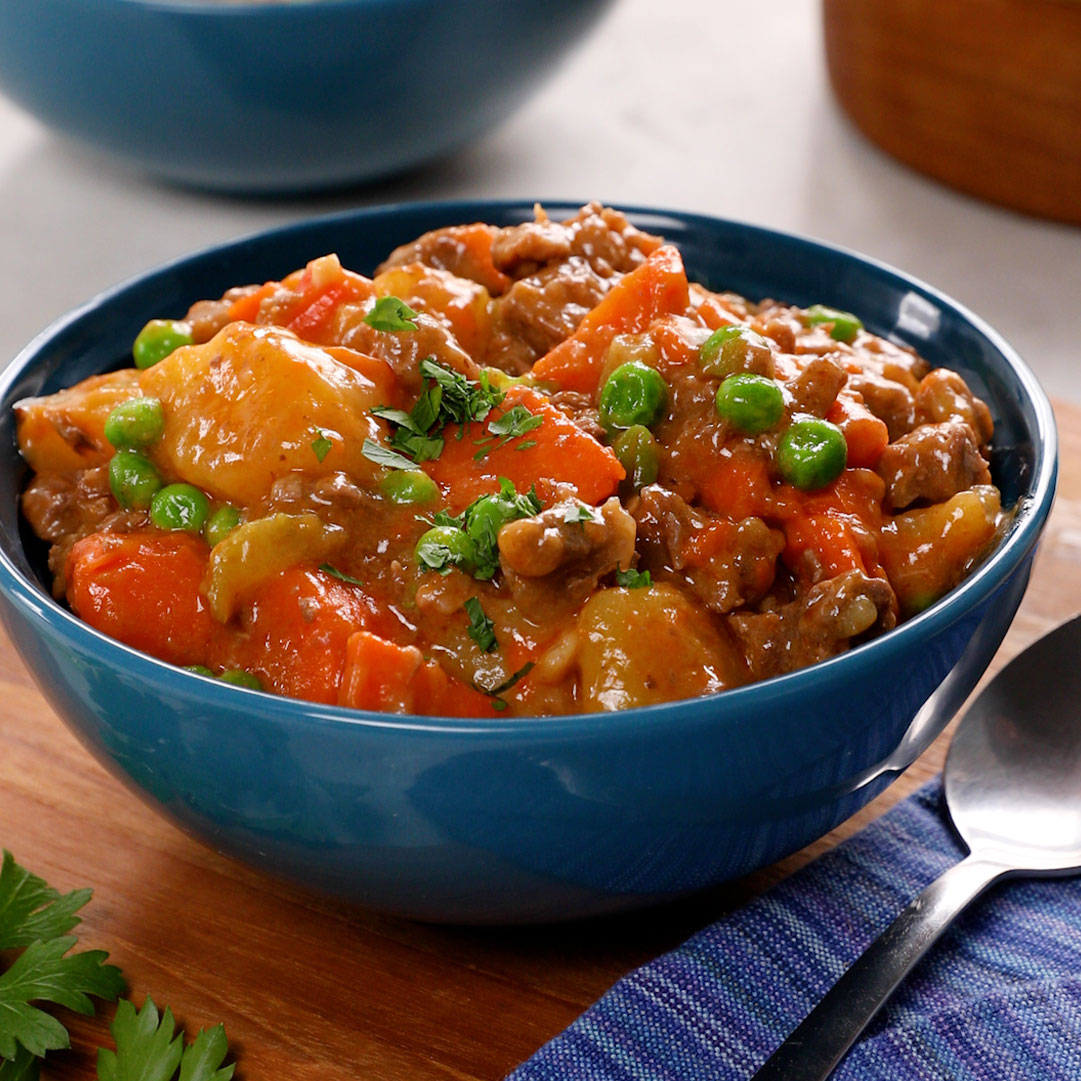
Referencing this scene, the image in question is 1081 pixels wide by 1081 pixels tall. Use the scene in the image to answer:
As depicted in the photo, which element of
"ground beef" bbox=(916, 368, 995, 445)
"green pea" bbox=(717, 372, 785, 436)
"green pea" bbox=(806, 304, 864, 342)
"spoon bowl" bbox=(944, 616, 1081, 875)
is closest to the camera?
"green pea" bbox=(717, 372, 785, 436)

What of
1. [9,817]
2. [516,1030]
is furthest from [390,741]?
[9,817]

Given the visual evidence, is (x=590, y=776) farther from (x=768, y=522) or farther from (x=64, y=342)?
(x=64, y=342)

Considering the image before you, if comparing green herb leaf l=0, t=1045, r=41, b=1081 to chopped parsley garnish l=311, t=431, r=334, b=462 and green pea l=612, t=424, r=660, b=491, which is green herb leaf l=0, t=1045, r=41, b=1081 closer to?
chopped parsley garnish l=311, t=431, r=334, b=462

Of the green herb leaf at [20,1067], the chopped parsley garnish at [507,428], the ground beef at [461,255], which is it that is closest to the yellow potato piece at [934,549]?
the chopped parsley garnish at [507,428]

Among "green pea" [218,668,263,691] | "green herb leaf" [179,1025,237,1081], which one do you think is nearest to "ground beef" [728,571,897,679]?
"green pea" [218,668,263,691]

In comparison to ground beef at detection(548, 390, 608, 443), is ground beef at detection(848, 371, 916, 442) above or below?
below

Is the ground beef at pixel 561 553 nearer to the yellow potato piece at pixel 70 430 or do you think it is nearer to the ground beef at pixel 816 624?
the ground beef at pixel 816 624

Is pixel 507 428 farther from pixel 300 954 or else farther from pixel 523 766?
pixel 300 954
